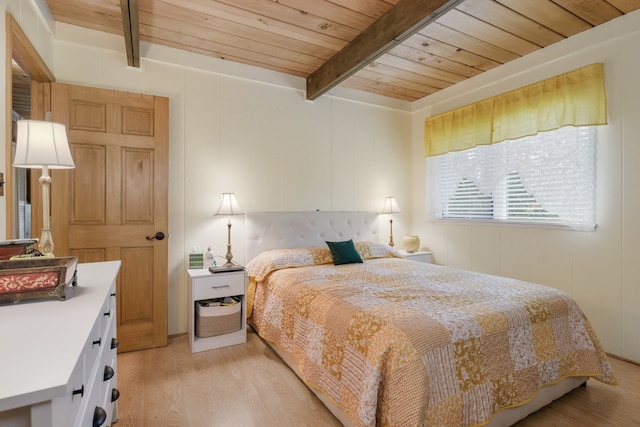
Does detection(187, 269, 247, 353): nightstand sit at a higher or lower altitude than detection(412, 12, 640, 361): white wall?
lower

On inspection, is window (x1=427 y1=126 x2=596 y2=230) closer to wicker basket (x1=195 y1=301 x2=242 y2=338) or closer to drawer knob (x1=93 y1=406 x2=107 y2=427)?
wicker basket (x1=195 y1=301 x2=242 y2=338)

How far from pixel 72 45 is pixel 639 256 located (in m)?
4.75

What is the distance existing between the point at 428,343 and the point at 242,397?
128cm

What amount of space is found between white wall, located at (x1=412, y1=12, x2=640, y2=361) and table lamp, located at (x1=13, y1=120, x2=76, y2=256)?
358 cm

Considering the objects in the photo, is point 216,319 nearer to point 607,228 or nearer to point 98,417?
point 98,417

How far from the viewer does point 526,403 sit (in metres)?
1.72

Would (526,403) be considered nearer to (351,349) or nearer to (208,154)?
(351,349)

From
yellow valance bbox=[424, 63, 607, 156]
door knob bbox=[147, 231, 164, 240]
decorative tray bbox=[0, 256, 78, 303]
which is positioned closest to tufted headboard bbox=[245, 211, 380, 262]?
door knob bbox=[147, 231, 164, 240]

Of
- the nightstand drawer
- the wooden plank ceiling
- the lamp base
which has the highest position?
the wooden plank ceiling

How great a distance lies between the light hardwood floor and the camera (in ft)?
5.96

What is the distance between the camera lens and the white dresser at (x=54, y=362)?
1.86ft

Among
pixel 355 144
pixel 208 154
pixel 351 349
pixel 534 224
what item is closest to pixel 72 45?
pixel 208 154

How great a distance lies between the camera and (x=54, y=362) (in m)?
0.64

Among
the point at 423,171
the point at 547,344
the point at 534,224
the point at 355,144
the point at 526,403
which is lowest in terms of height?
the point at 526,403
